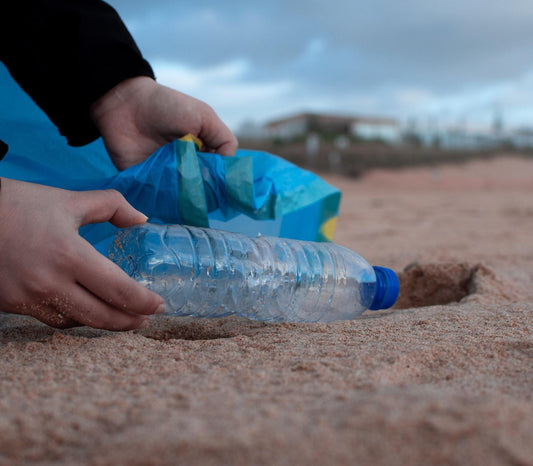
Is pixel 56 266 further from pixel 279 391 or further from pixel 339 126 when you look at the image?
pixel 339 126

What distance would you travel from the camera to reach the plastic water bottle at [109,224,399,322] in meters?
1.56

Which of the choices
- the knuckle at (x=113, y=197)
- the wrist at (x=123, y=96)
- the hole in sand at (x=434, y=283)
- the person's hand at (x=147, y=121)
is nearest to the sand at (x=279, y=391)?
the hole in sand at (x=434, y=283)

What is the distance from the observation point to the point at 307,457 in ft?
2.15

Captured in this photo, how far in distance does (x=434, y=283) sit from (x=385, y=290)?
2.11 ft

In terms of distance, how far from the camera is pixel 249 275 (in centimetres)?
170

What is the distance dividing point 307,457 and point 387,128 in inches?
958

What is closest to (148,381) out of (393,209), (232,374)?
(232,374)

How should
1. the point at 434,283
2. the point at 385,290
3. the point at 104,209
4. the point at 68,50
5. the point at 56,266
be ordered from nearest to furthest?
the point at 56,266 → the point at 104,209 → the point at 385,290 → the point at 68,50 → the point at 434,283

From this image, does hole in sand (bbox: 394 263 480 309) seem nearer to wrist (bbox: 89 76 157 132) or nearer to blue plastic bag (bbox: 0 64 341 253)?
blue plastic bag (bbox: 0 64 341 253)

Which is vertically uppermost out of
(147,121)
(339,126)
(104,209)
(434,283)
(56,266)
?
(339,126)

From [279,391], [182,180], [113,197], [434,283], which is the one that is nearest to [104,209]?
[113,197]

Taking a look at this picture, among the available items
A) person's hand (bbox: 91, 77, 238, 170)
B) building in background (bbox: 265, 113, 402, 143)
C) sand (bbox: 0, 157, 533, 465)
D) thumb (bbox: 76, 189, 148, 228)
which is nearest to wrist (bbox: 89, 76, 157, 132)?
person's hand (bbox: 91, 77, 238, 170)

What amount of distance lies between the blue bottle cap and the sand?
0.06 meters

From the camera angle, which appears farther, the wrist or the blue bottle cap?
the wrist
